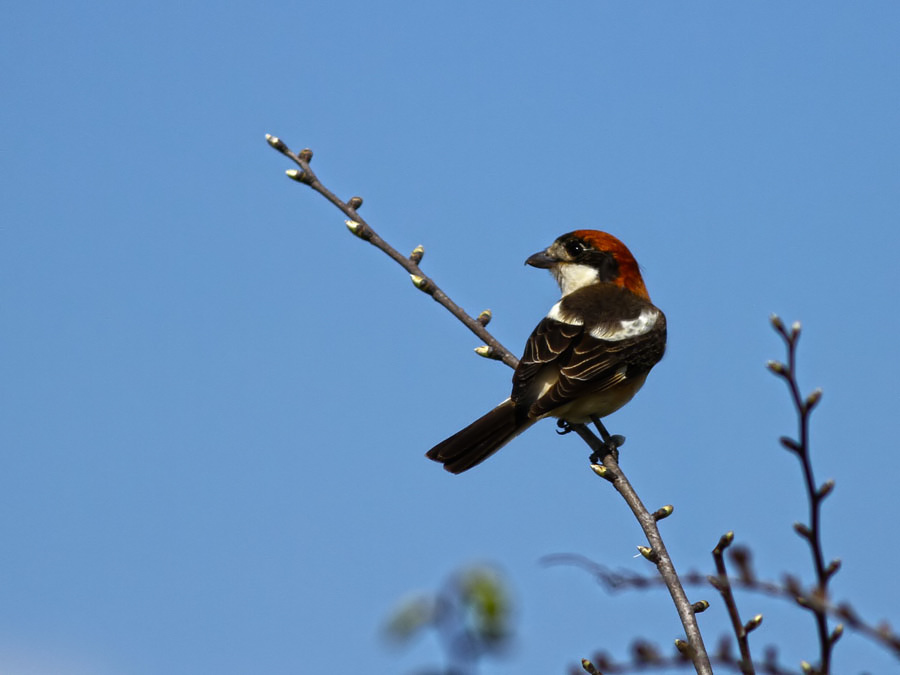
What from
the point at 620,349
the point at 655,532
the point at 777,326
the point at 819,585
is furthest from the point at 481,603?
the point at 620,349

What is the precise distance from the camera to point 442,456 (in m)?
6.63

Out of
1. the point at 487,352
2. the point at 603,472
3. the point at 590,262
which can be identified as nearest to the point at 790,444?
the point at 603,472

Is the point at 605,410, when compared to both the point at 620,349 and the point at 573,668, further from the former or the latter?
the point at 573,668

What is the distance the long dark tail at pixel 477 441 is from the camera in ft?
21.7

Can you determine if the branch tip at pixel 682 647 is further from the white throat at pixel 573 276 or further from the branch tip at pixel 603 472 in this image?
the white throat at pixel 573 276

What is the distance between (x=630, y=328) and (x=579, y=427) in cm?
104

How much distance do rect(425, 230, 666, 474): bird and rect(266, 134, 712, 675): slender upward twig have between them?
283mm

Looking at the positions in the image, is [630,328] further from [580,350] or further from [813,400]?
[813,400]

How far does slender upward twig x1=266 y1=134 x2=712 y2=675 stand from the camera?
3594 mm

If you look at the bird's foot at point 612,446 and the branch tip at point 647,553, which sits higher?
the bird's foot at point 612,446

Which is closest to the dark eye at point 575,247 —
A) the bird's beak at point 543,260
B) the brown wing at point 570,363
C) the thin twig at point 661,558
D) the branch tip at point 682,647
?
the bird's beak at point 543,260

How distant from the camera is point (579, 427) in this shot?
698 cm

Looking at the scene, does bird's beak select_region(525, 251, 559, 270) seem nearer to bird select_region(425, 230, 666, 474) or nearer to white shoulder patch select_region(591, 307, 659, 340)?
bird select_region(425, 230, 666, 474)

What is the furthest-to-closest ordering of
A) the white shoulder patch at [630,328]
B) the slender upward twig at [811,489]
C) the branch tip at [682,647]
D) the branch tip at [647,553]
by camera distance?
the white shoulder patch at [630,328], the branch tip at [647,553], the branch tip at [682,647], the slender upward twig at [811,489]
